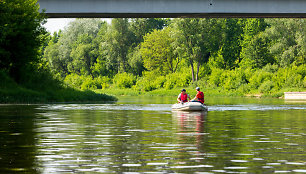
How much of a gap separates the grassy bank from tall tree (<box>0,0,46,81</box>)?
1.65m

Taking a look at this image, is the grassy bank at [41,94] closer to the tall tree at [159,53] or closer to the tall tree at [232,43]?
the tall tree at [232,43]

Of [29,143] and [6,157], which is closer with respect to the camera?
[6,157]

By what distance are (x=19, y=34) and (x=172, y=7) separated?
485 inches

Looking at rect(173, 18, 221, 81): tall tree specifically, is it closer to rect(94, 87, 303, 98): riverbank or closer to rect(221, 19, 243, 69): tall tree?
rect(221, 19, 243, 69): tall tree

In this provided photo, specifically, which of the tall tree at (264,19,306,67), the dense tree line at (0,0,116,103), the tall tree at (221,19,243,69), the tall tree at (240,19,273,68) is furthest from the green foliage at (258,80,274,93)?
the dense tree line at (0,0,116,103)

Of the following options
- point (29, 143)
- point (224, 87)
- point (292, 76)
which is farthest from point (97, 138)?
point (224, 87)

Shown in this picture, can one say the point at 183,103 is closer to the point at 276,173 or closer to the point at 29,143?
the point at 29,143

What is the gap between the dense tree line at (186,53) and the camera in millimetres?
78375

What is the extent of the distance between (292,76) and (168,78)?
2661 cm

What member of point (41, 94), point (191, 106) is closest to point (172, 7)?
point (41, 94)

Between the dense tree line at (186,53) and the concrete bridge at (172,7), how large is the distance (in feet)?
93.1

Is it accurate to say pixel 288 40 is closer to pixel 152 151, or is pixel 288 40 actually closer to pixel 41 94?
pixel 41 94

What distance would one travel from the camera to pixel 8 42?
144 feet

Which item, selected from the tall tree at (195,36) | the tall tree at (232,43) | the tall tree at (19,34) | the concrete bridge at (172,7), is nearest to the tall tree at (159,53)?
the tall tree at (232,43)
